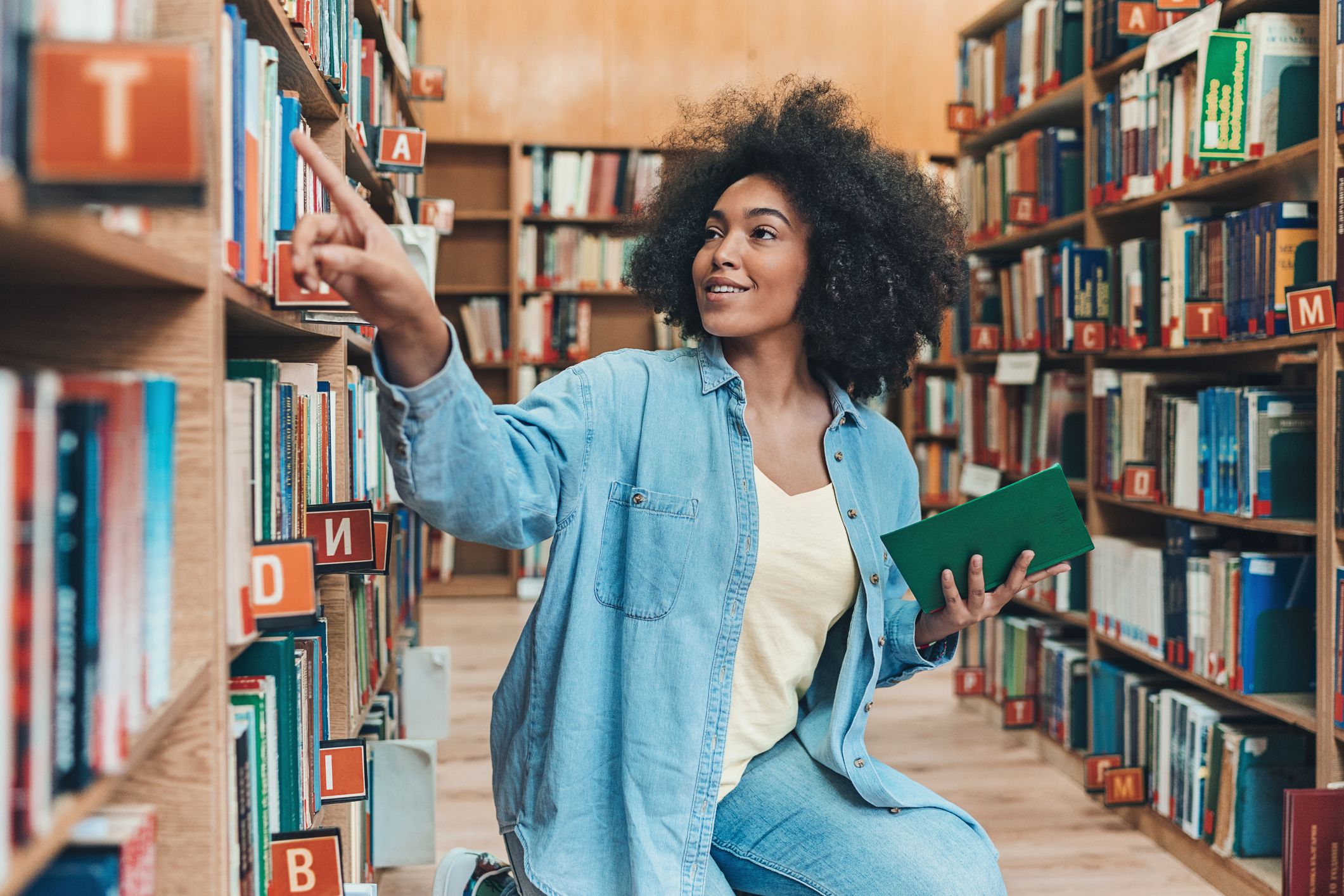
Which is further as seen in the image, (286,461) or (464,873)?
(464,873)

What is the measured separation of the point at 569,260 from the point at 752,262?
412cm

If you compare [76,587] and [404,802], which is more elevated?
[76,587]

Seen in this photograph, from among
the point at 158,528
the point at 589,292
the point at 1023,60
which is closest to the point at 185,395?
the point at 158,528

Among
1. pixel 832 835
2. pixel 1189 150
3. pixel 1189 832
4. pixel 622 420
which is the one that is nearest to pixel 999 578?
pixel 832 835

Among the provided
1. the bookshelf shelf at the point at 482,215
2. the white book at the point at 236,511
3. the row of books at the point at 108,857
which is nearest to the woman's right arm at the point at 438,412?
the white book at the point at 236,511

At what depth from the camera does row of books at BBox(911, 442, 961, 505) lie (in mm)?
5047

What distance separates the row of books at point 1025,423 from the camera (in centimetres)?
315

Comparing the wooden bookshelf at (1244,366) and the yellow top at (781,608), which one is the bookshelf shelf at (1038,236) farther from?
the yellow top at (781,608)

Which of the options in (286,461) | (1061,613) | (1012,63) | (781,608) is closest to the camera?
(286,461)

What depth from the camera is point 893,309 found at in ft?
5.70

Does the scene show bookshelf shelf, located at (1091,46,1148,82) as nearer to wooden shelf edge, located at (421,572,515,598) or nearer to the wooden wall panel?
the wooden wall panel

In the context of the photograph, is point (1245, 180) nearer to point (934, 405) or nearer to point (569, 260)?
point (934, 405)

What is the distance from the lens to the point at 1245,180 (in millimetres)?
2391

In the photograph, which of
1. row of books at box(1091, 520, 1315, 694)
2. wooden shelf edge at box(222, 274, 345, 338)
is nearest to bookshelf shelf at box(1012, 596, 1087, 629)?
row of books at box(1091, 520, 1315, 694)
